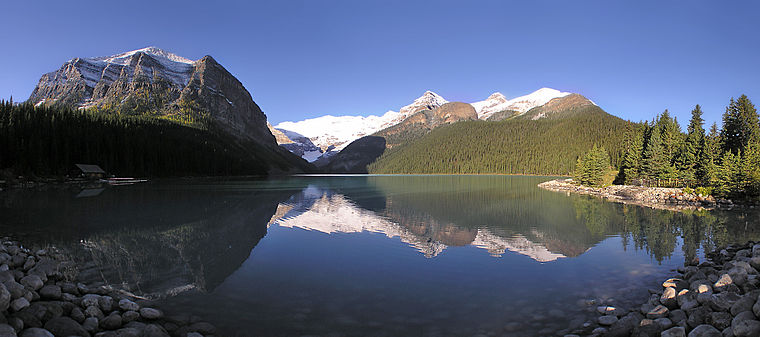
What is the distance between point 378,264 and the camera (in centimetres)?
1416

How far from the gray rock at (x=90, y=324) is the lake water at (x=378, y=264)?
1.95 meters

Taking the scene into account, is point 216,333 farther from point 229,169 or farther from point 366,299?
point 229,169

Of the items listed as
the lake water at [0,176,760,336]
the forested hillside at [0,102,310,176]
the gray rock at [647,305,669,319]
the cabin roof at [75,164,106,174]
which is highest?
the forested hillside at [0,102,310,176]

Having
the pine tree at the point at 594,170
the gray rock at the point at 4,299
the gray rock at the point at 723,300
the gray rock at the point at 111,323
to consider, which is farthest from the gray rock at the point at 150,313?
the pine tree at the point at 594,170

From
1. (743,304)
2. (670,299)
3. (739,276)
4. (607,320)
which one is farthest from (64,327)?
(739,276)

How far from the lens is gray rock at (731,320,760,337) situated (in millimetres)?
5895

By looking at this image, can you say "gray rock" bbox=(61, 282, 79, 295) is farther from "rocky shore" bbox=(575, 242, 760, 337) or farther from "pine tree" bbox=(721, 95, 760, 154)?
"pine tree" bbox=(721, 95, 760, 154)

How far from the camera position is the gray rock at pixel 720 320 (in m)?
6.62

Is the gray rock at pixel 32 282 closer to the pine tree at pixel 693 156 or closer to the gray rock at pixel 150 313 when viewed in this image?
the gray rock at pixel 150 313

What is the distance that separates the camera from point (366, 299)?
10.0 meters

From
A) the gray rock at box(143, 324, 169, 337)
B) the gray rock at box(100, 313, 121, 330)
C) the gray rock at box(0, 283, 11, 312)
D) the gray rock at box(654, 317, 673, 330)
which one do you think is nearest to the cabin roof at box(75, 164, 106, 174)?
the gray rock at box(0, 283, 11, 312)

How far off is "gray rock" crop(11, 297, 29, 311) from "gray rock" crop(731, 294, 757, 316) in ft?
44.9

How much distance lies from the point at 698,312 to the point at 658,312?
0.93 meters

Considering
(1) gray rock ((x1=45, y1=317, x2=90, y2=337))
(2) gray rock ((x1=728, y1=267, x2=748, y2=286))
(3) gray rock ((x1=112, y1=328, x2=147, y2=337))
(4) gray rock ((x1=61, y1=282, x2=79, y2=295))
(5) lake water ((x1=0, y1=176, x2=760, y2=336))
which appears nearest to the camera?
(1) gray rock ((x1=45, y1=317, x2=90, y2=337))
